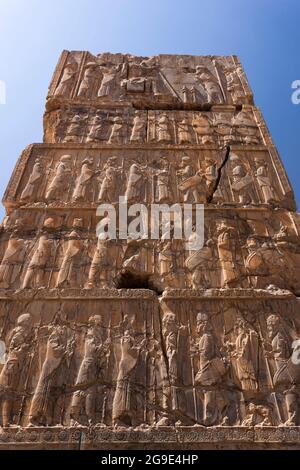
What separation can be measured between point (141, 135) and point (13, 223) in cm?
277

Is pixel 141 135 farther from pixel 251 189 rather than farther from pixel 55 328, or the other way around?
pixel 55 328

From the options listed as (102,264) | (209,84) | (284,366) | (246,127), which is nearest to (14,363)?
(102,264)

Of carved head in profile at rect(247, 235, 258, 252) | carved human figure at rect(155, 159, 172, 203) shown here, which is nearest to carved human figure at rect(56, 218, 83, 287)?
carved human figure at rect(155, 159, 172, 203)

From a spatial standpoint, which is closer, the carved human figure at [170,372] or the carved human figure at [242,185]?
the carved human figure at [170,372]

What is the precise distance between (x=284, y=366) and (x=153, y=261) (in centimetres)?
182

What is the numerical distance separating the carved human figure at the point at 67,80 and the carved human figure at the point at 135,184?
2.76m

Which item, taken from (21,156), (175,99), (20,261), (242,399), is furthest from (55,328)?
(175,99)

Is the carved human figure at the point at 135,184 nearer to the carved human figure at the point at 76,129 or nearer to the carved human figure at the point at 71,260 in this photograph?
the carved human figure at the point at 71,260

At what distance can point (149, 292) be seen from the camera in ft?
16.1

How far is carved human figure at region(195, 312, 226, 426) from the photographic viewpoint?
392cm

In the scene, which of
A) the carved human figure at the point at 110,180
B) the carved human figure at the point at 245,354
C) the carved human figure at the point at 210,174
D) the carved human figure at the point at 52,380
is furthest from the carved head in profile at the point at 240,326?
the carved human figure at the point at 110,180

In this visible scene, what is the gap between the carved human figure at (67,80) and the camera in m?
8.72

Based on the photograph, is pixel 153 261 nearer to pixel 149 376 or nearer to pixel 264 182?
pixel 149 376

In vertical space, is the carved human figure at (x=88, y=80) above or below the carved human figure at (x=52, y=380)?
A: above
